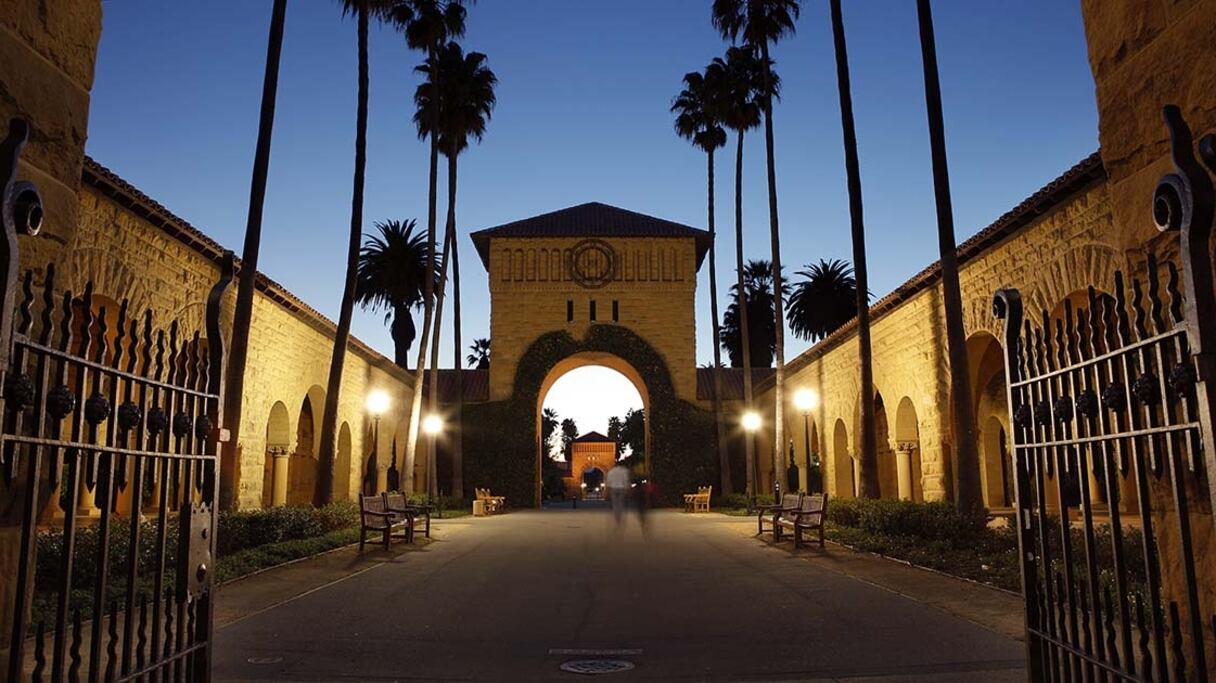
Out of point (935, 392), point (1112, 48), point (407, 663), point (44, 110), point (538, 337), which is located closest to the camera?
point (44, 110)

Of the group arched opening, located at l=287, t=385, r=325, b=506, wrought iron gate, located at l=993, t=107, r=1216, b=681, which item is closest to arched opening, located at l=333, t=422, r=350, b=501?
arched opening, located at l=287, t=385, r=325, b=506

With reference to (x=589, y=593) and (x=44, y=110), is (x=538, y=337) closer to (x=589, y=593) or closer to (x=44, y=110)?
(x=589, y=593)

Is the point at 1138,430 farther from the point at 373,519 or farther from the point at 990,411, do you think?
the point at 990,411

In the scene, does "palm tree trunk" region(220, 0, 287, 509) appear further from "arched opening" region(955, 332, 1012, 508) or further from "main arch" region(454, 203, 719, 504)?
"main arch" region(454, 203, 719, 504)

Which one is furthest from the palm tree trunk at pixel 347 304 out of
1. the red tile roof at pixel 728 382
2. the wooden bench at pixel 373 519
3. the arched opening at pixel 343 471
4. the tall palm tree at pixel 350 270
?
the red tile roof at pixel 728 382

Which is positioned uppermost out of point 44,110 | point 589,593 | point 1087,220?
point 1087,220

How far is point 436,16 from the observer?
2558 centimetres

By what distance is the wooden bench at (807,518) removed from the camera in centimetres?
1522

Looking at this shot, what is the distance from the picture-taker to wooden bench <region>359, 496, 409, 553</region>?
14727 mm

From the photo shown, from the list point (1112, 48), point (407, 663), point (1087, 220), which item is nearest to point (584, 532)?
point (1087, 220)

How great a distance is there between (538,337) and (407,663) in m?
30.4

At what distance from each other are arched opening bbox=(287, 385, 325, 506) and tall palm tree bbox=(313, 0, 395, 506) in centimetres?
518

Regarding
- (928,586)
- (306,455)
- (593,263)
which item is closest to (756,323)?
(593,263)

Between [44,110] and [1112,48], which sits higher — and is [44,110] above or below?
below
